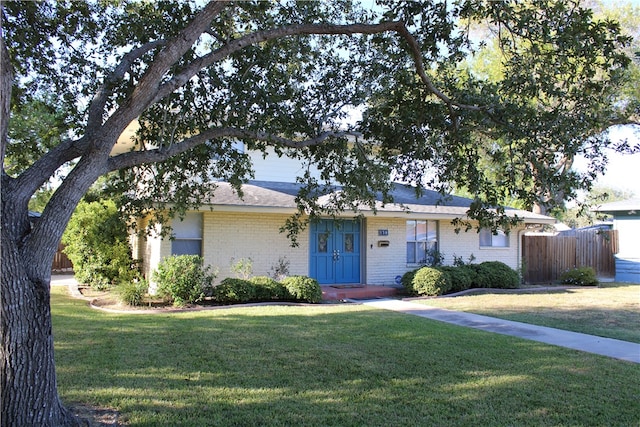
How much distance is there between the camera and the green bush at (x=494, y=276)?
56.8 ft

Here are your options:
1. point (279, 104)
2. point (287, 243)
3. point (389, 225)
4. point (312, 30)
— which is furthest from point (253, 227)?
point (312, 30)

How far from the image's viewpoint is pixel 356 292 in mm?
15102

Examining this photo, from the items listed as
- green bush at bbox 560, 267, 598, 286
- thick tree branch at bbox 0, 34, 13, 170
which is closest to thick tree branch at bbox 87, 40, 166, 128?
thick tree branch at bbox 0, 34, 13, 170

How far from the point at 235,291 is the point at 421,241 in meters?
8.18

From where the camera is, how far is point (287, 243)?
51.8 feet

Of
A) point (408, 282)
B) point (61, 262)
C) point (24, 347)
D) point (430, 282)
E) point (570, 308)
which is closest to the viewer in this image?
point (24, 347)

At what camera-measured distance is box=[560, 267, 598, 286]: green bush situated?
19969 mm

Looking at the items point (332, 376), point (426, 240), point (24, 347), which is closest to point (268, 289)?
point (332, 376)

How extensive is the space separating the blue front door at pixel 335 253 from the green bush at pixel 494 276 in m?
4.43

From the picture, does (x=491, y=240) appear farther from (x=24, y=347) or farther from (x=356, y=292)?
(x=24, y=347)

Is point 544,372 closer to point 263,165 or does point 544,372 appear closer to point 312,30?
point 312,30

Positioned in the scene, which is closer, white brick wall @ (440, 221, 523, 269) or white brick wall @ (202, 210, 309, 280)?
white brick wall @ (202, 210, 309, 280)

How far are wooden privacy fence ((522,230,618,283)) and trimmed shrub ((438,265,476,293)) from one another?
533 cm

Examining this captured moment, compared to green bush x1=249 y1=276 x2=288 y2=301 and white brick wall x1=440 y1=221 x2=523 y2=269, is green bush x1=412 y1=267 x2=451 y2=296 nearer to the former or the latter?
white brick wall x1=440 y1=221 x2=523 y2=269
